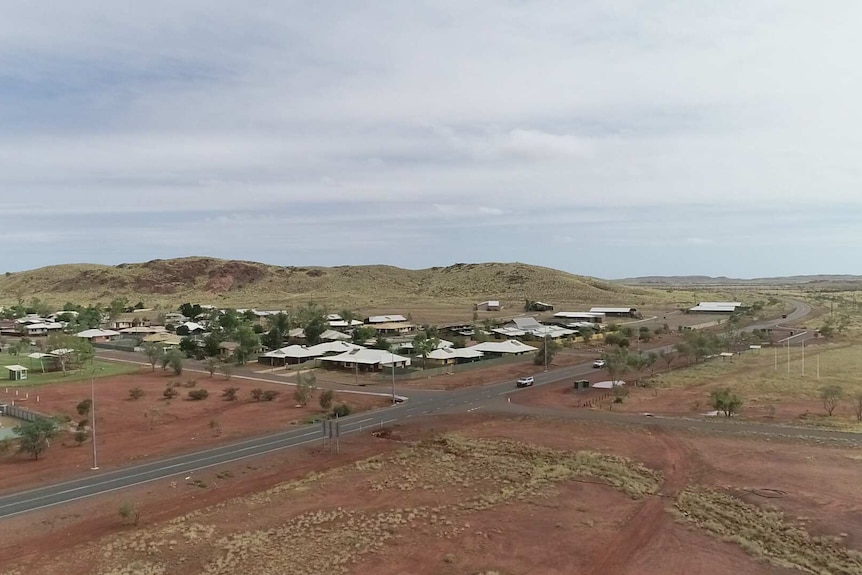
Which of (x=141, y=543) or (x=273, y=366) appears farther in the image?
(x=273, y=366)

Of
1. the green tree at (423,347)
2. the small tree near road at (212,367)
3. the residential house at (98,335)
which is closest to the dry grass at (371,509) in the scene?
the green tree at (423,347)

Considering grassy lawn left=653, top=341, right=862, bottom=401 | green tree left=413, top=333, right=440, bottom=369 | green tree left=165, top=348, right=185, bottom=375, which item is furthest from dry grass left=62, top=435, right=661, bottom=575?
green tree left=165, top=348, right=185, bottom=375

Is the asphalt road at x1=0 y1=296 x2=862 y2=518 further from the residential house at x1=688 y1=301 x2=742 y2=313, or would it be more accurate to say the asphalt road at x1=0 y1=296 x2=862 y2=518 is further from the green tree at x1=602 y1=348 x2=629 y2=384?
the residential house at x1=688 y1=301 x2=742 y2=313

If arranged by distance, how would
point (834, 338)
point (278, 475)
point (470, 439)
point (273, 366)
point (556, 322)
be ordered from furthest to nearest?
point (556, 322)
point (834, 338)
point (273, 366)
point (470, 439)
point (278, 475)

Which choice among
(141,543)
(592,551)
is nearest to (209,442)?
(141,543)

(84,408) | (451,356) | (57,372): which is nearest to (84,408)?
(84,408)

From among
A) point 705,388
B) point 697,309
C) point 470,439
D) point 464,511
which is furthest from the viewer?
point 697,309

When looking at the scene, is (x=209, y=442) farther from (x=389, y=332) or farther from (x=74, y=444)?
(x=389, y=332)
